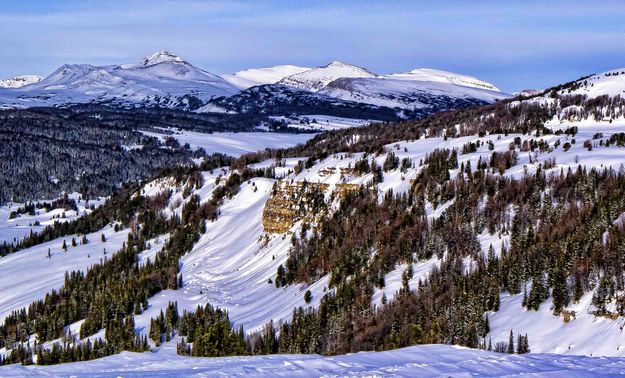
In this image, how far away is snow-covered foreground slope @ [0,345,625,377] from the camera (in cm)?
1638

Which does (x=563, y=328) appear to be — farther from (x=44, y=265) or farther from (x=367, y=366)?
(x=44, y=265)

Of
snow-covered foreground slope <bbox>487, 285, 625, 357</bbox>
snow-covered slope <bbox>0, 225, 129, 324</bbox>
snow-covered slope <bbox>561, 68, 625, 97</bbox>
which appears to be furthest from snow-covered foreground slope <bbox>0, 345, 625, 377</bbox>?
snow-covered slope <bbox>561, 68, 625, 97</bbox>

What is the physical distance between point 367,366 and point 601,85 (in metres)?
78.8

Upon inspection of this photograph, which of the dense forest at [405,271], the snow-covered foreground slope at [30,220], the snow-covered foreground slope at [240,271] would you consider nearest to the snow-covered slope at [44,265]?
the dense forest at [405,271]

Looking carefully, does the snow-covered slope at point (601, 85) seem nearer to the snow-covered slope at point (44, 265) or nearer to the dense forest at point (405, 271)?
the dense forest at point (405, 271)

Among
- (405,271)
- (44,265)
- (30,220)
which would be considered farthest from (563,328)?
(30,220)

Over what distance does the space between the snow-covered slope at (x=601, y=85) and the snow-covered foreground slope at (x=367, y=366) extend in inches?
2672

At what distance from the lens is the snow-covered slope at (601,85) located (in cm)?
7894

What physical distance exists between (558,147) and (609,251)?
21.3 metres

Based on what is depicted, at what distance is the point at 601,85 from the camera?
83500 mm

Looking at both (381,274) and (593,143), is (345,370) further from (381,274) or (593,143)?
(593,143)

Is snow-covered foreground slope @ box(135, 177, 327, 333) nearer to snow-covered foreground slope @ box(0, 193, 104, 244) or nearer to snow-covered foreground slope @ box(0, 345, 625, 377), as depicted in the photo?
snow-covered foreground slope @ box(0, 345, 625, 377)

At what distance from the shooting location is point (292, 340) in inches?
1288

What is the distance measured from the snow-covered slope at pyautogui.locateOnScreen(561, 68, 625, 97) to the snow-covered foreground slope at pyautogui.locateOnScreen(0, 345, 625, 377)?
67874 millimetres
